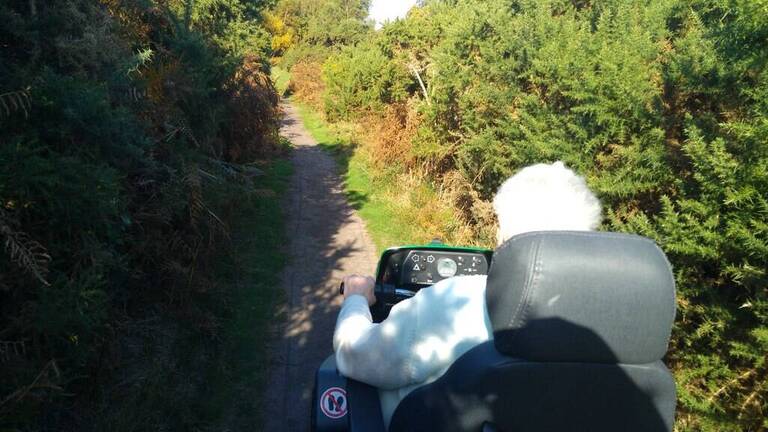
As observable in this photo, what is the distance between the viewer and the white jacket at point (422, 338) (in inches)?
67.6

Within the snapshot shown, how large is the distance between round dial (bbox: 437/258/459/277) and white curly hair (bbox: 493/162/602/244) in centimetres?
77

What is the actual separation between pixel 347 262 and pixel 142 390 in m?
3.82

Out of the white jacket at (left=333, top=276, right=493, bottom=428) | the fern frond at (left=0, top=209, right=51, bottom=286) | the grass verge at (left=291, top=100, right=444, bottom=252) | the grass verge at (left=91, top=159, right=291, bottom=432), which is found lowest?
the grass verge at (left=291, top=100, right=444, bottom=252)

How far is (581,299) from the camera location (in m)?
1.48

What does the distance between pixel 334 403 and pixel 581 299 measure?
3.90 feet

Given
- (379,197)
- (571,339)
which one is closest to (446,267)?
(571,339)

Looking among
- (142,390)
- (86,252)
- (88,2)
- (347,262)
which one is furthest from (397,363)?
(347,262)

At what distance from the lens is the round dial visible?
8.88ft

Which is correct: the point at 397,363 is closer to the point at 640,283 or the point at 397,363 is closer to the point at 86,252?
the point at 640,283

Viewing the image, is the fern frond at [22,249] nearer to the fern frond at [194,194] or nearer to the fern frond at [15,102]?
the fern frond at [15,102]

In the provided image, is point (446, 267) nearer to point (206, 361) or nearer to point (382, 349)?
point (382, 349)

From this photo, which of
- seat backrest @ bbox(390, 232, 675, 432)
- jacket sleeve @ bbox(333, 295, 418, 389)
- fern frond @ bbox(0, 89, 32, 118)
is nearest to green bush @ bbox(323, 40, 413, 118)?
fern frond @ bbox(0, 89, 32, 118)

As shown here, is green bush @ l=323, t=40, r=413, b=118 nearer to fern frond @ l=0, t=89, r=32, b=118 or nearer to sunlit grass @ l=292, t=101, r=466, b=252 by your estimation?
sunlit grass @ l=292, t=101, r=466, b=252

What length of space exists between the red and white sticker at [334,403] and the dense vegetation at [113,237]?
1285mm
